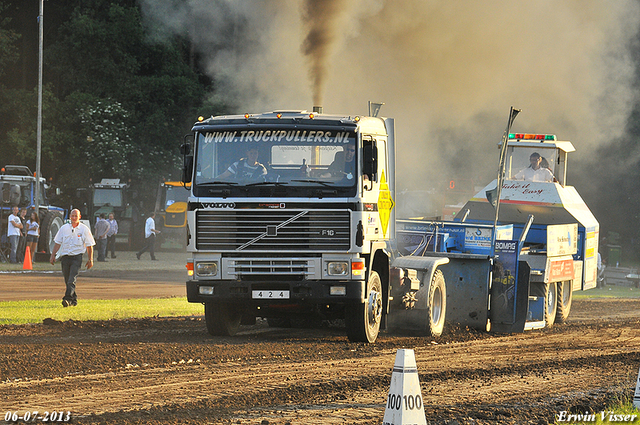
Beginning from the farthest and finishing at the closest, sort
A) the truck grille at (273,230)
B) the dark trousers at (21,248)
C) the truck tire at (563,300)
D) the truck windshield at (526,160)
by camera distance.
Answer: the dark trousers at (21,248), the truck windshield at (526,160), the truck tire at (563,300), the truck grille at (273,230)

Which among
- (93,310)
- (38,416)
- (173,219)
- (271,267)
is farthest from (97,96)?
(38,416)

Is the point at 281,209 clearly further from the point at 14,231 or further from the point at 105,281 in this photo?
the point at 14,231

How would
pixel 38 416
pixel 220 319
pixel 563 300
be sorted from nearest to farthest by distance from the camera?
pixel 38 416
pixel 220 319
pixel 563 300

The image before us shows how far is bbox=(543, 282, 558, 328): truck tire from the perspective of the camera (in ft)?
51.4

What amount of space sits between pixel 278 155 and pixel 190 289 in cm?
216

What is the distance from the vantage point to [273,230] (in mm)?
11117

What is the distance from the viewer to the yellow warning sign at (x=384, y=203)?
1192 centimetres

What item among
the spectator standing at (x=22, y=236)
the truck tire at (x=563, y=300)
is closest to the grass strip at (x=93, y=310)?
the truck tire at (x=563, y=300)

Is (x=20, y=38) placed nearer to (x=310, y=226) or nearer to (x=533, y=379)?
(x=310, y=226)

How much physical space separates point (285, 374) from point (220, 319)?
11.5ft

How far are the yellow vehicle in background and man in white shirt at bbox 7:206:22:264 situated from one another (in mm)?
12316

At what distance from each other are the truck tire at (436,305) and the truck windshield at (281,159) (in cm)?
296

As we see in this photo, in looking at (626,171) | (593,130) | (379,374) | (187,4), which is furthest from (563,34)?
(379,374)

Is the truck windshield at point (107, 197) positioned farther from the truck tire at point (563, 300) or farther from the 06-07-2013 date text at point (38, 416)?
the 06-07-2013 date text at point (38, 416)
